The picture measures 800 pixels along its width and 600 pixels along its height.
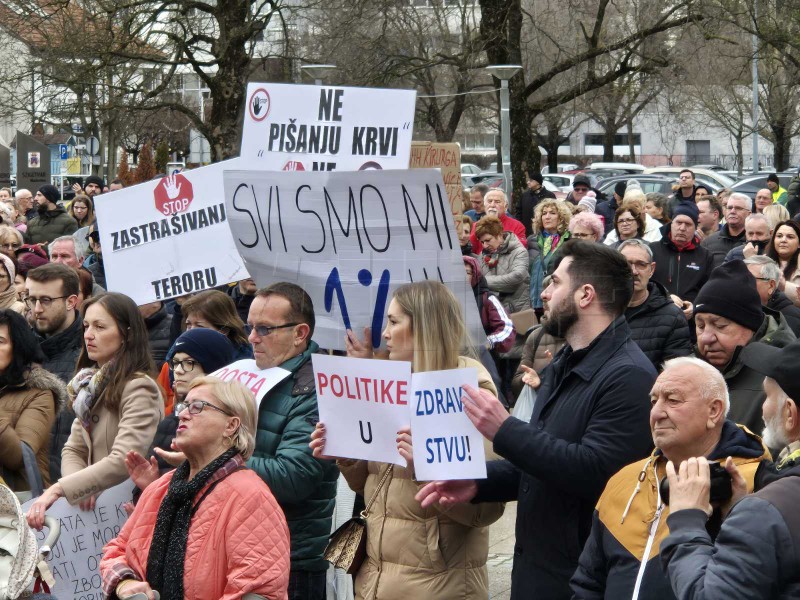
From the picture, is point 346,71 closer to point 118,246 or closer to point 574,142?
point 118,246

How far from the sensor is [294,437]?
448cm

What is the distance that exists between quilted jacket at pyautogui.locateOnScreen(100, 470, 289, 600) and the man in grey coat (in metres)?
1.29

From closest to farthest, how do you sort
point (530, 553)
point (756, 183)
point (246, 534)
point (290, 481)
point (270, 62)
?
point (246, 534), point (530, 553), point (290, 481), point (270, 62), point (756, 183)

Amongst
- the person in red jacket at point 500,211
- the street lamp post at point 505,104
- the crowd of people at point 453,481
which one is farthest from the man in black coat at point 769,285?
the street lamp post at point 505,104

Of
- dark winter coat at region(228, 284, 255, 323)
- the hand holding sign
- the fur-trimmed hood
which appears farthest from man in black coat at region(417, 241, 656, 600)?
dark winter coat at region(228, 284, 255, 323)

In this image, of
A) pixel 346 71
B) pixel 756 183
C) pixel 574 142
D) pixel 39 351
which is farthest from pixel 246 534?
pixel 574 142

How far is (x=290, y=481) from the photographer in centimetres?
436

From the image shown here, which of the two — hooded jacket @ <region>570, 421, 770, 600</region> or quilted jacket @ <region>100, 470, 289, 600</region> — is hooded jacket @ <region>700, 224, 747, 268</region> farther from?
quilted jacket @ <region>100, 470, 289, 600</region>

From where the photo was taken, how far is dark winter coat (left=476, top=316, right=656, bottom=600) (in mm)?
3805

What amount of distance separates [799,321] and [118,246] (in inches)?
148

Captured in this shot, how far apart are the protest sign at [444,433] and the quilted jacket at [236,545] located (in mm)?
532

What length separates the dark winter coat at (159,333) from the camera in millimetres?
7254

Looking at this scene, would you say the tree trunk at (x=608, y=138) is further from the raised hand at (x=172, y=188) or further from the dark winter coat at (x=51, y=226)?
the raised hand at (x=172, y=188)

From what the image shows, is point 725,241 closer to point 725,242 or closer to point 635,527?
point 725,242
